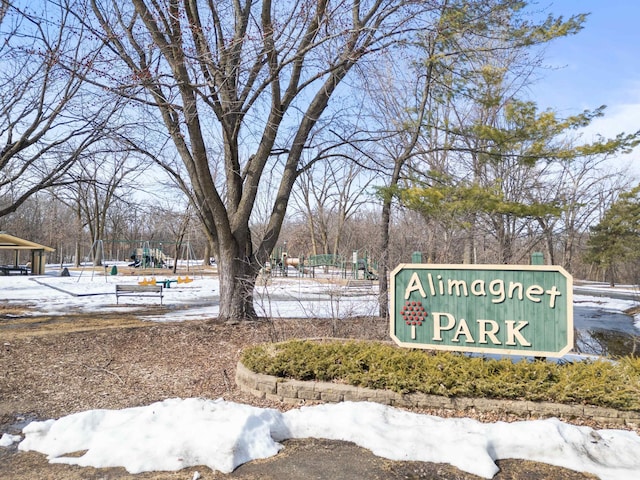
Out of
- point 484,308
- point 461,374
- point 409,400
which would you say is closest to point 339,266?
point 484,308

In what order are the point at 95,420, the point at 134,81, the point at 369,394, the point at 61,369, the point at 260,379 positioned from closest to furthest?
the point at 95,420 → the point at 369,394 → the point at 260,379 → the point at 61,369 → the point at 134,81

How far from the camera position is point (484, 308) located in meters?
5.88

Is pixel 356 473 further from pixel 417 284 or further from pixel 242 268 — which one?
pixel 242 268

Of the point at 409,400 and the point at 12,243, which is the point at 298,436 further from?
the point at 12,243

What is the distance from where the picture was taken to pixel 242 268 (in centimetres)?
984

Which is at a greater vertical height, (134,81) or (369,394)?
(134,81)

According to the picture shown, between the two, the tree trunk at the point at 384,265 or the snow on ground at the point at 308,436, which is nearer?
the snow on ground at the point at 308,436

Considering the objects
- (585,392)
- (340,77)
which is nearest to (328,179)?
(340,77)

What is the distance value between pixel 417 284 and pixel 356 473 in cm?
310

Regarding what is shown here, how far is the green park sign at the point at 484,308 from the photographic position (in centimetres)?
559

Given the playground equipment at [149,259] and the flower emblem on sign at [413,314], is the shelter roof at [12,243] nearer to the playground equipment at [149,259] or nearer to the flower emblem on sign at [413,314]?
the playground equipment at [149,259]

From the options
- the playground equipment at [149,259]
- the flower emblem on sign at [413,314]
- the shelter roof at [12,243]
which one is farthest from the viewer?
the playground equipment at [149,259]

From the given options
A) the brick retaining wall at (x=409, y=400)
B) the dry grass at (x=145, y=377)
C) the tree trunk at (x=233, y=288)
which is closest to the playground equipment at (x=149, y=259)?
→ the dry grass at (x=145, y=377)

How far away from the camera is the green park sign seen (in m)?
5.59
